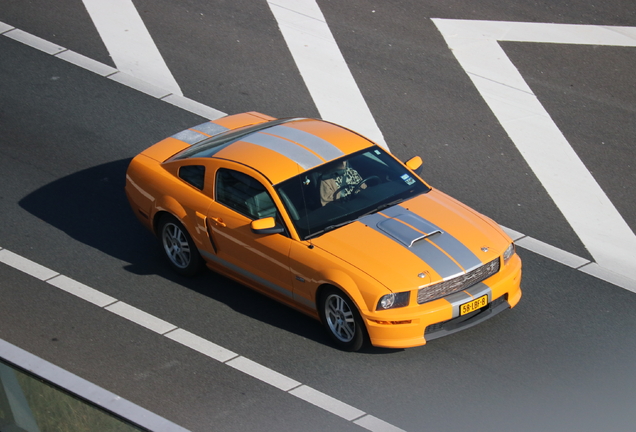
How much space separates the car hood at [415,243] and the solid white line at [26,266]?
3.14 metres

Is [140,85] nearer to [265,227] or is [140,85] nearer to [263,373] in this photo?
[265,227]

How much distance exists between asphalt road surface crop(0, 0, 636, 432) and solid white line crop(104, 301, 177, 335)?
7 centimetres

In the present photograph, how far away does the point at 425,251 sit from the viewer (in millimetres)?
7555

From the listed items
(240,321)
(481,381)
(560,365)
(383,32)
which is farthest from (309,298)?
(383,32)

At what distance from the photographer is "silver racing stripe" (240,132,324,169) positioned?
832 centimetres

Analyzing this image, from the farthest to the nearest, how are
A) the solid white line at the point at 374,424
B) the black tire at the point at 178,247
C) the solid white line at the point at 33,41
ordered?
the solid white line at the point at 33,41 < the black tire at the point at 178,247 < the solid white line at the point at 374,424

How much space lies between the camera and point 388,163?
28.3 feet

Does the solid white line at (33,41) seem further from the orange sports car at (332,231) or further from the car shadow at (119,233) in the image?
the orange sports car at (332,231)

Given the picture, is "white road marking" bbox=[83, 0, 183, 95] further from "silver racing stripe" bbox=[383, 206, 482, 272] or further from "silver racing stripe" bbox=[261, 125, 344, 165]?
"silver racing stripe" bbox=[383, 206, 482, 272]

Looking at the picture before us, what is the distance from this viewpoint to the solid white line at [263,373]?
24.4 feet

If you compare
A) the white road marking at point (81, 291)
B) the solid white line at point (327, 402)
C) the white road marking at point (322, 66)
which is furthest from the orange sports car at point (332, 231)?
the white road marking at point (322, 66)

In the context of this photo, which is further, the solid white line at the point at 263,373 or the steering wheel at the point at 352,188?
the steering wheel at the point at 352,188

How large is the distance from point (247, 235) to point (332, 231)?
0.85m

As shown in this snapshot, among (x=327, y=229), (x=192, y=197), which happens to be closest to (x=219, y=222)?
(x=192, y=197)
